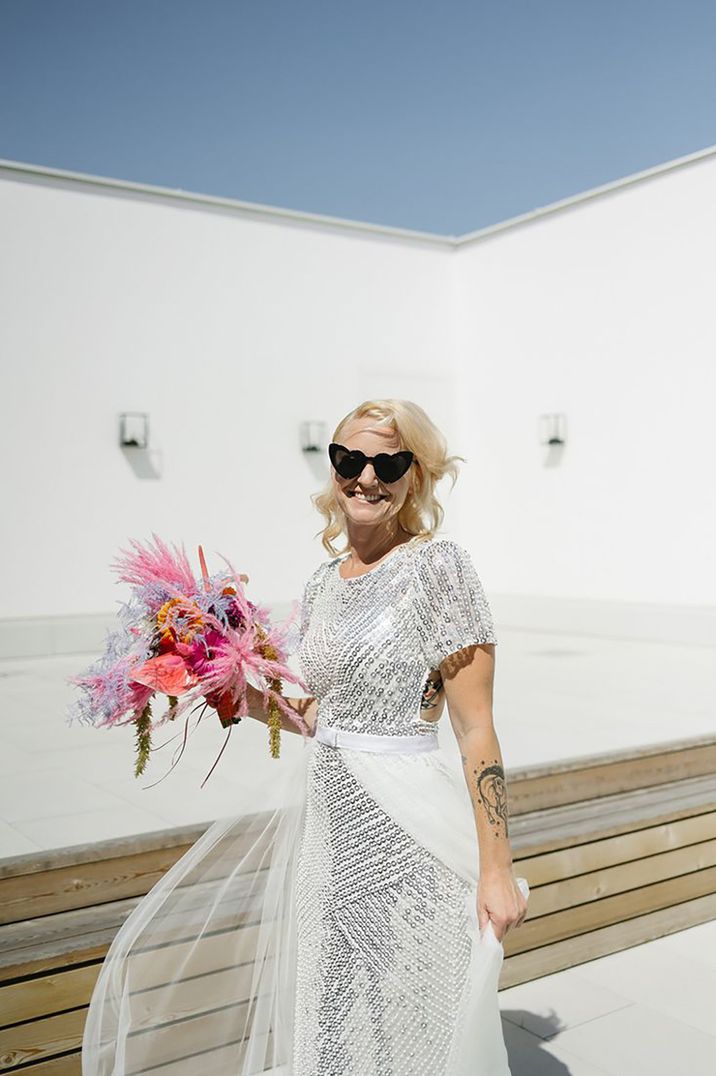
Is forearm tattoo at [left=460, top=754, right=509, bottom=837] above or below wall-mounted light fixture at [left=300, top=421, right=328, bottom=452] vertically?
below

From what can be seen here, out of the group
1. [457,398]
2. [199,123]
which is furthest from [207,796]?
[199,123]

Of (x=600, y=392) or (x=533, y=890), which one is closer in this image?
(x=533, y=890)

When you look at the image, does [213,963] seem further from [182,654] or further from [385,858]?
[182,654]

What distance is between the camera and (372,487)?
2055 mm

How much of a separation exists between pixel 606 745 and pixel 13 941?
9.13 feet

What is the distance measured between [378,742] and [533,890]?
6.51 feet

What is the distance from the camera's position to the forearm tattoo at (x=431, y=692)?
2021 millimetres

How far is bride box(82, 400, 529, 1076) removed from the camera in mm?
1936

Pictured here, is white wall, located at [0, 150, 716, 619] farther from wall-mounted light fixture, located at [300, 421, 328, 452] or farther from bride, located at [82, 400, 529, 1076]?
bride, located at [82, 400, 529, 1076]

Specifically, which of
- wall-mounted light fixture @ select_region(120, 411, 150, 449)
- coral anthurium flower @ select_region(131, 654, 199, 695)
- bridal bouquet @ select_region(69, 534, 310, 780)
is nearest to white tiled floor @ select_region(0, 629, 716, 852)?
bridal bouquet @ select_region(69, 534, 310, 780)

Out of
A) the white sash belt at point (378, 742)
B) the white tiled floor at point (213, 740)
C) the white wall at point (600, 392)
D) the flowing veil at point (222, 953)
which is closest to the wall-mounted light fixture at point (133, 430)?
the white tiled floor at point (213, 740)

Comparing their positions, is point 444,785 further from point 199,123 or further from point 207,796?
point 199,123

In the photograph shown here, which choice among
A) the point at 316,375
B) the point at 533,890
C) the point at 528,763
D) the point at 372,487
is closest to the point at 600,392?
the point at 316,375

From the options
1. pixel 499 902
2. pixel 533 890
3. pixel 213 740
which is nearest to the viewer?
pixel 499 902
